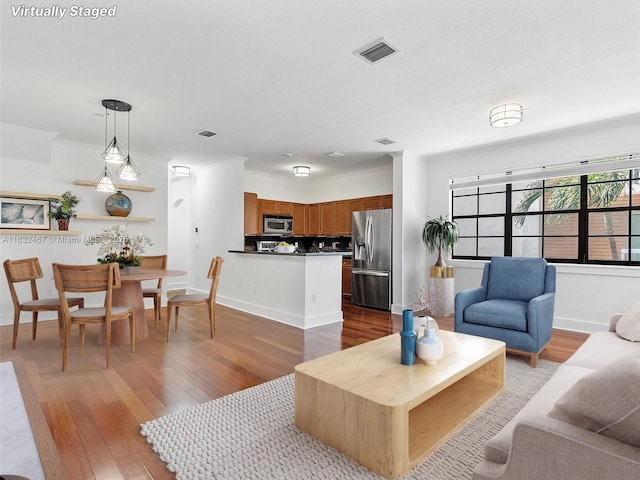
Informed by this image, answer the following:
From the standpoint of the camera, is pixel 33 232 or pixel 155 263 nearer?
pixel 33 232

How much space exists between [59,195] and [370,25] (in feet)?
15.8

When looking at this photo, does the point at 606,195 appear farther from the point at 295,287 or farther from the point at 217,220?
the point at 217,220

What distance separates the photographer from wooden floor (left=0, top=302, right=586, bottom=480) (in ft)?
6.24

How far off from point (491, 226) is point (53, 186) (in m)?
6.39

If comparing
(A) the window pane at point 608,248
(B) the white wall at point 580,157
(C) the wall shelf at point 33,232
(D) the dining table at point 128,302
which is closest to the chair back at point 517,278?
(B) the white wall at point 580,157

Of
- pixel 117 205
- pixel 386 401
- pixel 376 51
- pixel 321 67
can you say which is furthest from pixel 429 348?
pixel 117 205

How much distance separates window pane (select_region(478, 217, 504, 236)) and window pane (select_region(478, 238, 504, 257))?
9cm

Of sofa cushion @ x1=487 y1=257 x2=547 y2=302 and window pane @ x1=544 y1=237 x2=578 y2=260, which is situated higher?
window pane @ x1=544 y1=237 x2=578 y2=260

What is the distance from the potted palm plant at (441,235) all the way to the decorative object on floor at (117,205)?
463 centimetres

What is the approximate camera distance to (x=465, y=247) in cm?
575

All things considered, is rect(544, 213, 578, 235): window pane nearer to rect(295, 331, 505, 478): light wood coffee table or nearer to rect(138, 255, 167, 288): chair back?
rect(295, 331, 505, 478): light wood coffee table

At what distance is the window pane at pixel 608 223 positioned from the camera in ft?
14.0

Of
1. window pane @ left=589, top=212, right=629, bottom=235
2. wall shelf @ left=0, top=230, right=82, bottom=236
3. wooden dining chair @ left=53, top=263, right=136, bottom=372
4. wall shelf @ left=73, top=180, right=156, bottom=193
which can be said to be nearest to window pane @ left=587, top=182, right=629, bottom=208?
window pane @ left=589, top=212, right=629, bottom=235

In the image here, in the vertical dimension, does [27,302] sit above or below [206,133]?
below
